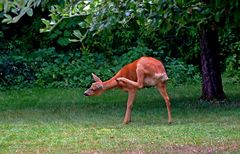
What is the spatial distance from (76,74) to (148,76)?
699 centimetres

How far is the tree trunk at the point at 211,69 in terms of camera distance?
1330 centimetres

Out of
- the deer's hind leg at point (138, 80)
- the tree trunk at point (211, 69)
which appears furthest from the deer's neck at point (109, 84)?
the tree trunk at point (211, 69)

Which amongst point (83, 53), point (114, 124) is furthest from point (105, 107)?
point (83, 53)

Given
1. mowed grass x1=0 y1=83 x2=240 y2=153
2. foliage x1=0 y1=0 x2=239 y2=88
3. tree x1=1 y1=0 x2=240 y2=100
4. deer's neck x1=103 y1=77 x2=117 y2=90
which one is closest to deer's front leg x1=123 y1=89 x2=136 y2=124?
mowed grass x1=0 y1=83 x2=240 y2=153

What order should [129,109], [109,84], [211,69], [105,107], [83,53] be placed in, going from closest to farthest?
[129,109], [109,84], [105,107], [211,69], [83,53]

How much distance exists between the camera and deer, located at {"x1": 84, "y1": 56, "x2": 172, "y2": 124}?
10.6 meters

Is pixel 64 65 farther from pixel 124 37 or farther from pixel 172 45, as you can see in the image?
pixel 172 45

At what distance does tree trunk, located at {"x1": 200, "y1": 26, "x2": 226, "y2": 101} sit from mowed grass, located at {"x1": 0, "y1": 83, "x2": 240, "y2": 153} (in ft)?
0.92

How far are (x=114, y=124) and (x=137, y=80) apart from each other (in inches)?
32.9

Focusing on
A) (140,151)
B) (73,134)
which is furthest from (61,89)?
(140,151)

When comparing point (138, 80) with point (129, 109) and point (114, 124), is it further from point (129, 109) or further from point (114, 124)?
point (114, 124)

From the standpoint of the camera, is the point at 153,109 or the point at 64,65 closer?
the point at 153,109

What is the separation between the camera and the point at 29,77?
17.6 metres

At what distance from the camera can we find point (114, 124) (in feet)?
34.4
